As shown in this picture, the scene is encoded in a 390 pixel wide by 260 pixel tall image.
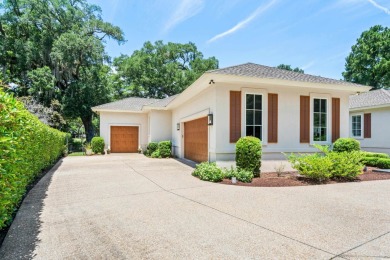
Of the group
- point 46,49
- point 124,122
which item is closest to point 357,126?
point 124,122

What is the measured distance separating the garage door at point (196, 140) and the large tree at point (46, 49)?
44.4 ft

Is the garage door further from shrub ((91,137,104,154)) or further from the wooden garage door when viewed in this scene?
shrub ((91,137,104,154))

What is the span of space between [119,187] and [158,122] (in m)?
10.3

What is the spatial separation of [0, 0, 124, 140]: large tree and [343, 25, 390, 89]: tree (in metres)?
31.1

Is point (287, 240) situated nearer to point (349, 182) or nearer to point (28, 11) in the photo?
point (349, 182)

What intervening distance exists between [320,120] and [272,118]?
2342 millimetres

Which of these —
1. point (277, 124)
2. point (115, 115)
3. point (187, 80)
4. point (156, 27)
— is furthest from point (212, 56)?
point (277, 124)

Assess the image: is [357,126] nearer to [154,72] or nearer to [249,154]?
[249,154]

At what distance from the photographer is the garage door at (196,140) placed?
10.4m

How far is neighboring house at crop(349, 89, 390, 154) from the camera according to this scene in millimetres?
13070

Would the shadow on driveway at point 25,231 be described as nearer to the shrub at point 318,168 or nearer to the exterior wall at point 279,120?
the exterior wall at point 279,120

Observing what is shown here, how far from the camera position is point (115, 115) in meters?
18.3

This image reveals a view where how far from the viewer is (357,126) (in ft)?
49.1

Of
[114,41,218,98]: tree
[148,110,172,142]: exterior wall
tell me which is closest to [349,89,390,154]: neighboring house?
[148,110,172,142]: exterior wall
